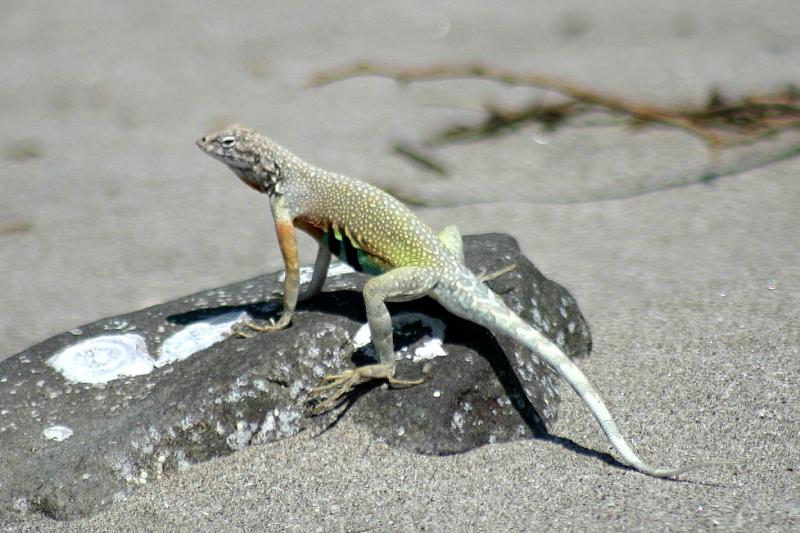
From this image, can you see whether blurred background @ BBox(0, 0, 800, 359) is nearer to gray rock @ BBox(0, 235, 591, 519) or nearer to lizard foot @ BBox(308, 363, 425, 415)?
gray rock @ BBox(0, 235, 591, 519)

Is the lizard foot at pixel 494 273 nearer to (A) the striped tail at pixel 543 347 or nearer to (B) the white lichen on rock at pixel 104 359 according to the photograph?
(A) the striped tail at pixel 543 347

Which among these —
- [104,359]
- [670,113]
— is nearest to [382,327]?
[104,359]

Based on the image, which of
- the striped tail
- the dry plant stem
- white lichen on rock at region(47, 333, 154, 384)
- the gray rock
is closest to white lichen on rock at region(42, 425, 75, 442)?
the gray rock

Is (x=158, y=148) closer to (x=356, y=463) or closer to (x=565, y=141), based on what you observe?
(x=565, y=141)

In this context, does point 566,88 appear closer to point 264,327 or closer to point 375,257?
point 375,257

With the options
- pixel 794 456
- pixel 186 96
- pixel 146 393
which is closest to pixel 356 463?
pixel 146 393
